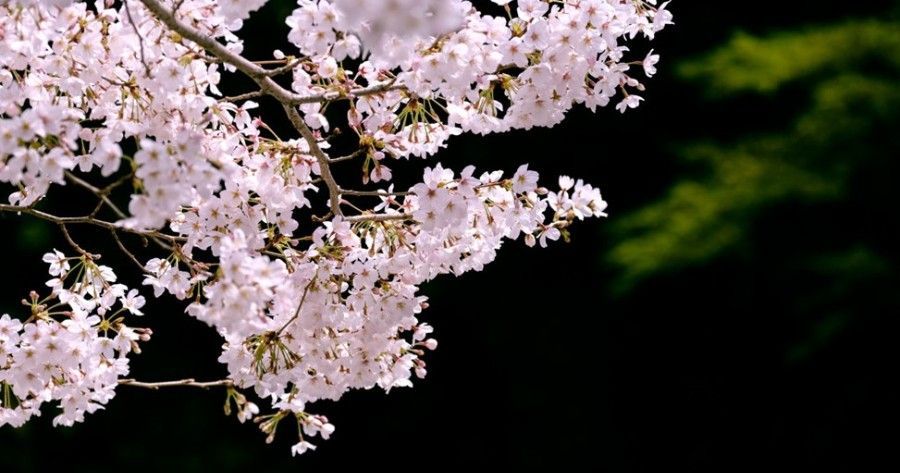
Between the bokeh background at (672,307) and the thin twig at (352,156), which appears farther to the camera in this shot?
the bokeh background at (672,307)

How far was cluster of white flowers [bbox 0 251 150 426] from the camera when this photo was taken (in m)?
3.08

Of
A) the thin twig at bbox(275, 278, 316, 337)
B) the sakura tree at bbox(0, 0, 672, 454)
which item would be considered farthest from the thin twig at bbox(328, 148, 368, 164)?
the thin twig at bbox(275, 278, 316, 337)

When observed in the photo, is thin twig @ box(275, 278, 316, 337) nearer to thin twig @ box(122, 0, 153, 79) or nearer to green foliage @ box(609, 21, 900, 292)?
thin twig @ box(122, 0, 153, 79)

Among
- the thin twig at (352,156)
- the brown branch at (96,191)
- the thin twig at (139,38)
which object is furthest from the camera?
the thin twig at (352,156)

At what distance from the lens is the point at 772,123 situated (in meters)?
9.16

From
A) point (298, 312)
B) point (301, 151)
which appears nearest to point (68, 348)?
point (298, 312)

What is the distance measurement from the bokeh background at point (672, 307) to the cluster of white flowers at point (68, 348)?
489cm

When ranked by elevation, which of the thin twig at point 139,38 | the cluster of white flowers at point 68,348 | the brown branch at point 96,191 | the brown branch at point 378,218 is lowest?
the brown branch at point 96,191

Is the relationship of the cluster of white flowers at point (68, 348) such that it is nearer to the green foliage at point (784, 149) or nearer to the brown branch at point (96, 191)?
the brown branch at point (96, 191)

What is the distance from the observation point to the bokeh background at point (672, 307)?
8.31 meters

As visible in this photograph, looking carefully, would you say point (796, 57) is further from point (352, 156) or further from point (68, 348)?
point (68, 348)

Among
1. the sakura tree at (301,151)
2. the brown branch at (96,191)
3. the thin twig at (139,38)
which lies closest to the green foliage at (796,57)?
the sakura tree at (301,151)

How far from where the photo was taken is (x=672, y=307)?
31.0ft

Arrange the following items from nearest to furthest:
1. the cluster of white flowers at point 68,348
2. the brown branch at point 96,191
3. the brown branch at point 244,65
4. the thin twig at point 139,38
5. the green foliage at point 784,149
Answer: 1. the brown branch at point 96,191
2. the thin twig at point 139,38
3. the brown branch at point 244,65
4. the cluster of white flowers at point 68,348
5. the green foliage at point 784,149
